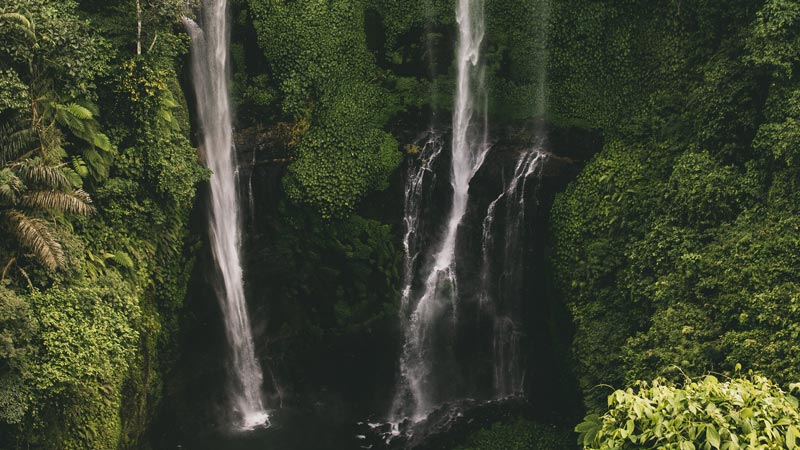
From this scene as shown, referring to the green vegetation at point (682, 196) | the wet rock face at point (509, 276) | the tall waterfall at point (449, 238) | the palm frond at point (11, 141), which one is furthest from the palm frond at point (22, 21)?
the green vegetation at point (682, 196)

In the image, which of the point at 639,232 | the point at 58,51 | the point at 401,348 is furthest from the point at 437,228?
the point at 58,51

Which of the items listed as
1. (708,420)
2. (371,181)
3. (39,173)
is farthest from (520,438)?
(39,173)

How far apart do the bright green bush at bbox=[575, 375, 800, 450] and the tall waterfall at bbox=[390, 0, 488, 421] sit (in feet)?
30.2

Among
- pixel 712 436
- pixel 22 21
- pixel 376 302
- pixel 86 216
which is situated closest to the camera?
A: pixel 712 436

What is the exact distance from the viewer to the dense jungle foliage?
10.7 meters

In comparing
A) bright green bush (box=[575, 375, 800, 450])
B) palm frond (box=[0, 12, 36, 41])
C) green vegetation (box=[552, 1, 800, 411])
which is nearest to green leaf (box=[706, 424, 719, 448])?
bright green bush (box=[575, 375, 800, 450])

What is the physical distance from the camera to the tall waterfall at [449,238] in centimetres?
1538

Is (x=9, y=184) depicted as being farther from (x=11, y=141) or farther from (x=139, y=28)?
(x=139, y=28)

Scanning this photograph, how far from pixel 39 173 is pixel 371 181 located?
659cm

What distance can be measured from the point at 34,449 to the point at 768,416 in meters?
9.77

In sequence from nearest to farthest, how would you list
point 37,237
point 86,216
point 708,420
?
point 708,420
point 37,237
point 86,216

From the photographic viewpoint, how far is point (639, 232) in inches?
528

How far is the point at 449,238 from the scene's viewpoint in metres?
15.8

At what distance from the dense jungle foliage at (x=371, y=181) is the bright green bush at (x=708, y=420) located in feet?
0.36
